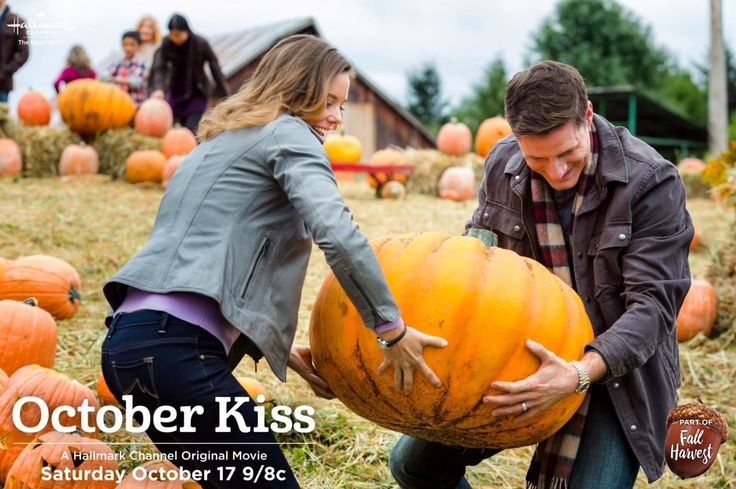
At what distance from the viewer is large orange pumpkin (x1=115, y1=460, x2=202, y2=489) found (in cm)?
261

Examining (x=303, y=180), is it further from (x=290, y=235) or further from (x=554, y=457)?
(x=554, y=457)

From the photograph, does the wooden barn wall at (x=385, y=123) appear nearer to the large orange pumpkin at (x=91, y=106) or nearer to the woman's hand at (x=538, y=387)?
the large orange pumpkin at (x=91, y=106)

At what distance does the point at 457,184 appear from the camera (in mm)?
11234

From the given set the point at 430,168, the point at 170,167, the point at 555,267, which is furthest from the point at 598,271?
the point at 430,168

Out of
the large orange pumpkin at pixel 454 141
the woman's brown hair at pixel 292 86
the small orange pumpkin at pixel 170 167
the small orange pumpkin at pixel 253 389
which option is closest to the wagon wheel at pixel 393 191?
the large orange pumpkin at pixel 454 141

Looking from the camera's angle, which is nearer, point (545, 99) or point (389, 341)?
point (389, 341)

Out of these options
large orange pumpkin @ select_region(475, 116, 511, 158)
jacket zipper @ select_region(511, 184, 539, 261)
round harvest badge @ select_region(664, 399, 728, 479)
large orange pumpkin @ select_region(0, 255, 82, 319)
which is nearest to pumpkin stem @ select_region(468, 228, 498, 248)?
jacket zipper @ select_region(511, 184, 539, 261)

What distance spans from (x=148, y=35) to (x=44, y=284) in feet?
21.6

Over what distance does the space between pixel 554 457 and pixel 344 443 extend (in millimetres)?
1240

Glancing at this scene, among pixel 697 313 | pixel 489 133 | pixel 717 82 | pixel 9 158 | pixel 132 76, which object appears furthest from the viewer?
pixel 717 82

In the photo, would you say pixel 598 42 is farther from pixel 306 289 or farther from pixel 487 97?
pixel 306 289

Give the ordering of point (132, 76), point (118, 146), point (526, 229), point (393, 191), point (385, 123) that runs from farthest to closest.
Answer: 1. point (385, 123)
2. point (132, 76)
3. point (393, 191)
4. point (118, 146)
5. point (526, 229)

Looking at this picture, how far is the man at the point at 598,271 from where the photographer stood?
96.3 inches

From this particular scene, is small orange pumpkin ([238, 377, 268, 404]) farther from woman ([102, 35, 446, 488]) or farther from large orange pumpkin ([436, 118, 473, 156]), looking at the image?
large orange pumpkin ([436, 118, 473, 156])
